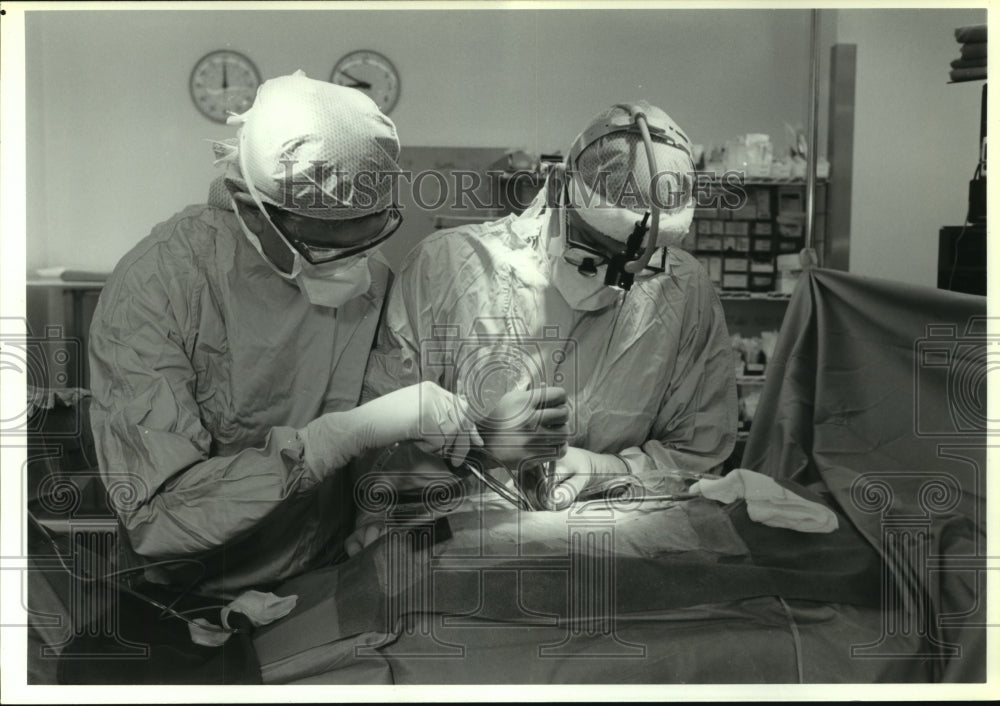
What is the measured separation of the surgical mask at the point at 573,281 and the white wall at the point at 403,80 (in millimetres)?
230

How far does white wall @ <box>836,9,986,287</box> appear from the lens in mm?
2238

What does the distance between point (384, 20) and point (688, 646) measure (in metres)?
1.62

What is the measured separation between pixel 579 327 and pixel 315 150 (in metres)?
0.74

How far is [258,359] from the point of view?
204 centimetres

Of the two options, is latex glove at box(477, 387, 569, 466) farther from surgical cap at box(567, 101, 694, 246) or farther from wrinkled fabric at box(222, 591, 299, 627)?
wrinkled fabric at box(222, 591, 299, 627)

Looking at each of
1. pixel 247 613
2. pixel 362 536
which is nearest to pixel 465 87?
pixel 362 536

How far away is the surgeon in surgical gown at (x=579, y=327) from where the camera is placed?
6.85 ft

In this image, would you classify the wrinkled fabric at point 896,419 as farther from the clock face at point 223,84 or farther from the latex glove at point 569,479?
the clock face at point 223,84

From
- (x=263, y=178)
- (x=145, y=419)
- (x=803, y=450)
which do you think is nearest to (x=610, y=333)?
(x=803, y=450)

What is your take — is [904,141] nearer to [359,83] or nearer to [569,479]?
[569,479]

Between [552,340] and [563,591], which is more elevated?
[552,340]

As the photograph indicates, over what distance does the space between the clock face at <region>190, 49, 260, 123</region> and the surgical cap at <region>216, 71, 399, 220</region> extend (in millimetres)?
111

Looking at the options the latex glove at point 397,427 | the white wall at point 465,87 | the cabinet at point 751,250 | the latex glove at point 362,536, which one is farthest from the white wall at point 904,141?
the latex glove at point 362,536

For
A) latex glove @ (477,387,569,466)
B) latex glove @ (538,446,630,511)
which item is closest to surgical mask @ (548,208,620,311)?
latex glove @ (477,387,569,466)
